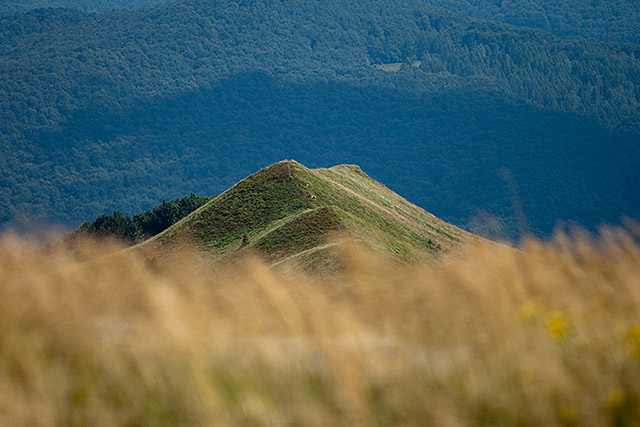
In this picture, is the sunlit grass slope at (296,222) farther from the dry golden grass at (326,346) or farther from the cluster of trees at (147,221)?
the cluster of trees at (147,221)

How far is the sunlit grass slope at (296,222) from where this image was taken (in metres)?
39.1

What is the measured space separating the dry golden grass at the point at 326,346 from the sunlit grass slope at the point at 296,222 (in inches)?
1011

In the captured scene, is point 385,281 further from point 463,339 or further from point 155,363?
point 155,363

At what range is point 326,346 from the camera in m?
5.81

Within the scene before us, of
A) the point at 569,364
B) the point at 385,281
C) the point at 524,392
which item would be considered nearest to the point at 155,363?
the point at 385,281

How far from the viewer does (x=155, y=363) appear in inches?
227

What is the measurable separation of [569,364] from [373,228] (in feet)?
124

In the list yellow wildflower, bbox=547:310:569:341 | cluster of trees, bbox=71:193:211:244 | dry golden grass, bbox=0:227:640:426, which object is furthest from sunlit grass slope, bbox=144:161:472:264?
cluster of trees, bbox=71:193:211:244

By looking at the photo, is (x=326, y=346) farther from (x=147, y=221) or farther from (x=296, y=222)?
(x=147, y=221)

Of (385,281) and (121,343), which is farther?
(385,281)

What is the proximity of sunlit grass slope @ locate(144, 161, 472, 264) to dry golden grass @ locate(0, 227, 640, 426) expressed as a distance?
1011 inches

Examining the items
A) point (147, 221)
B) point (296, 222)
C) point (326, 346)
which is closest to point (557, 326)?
point (326, 346)

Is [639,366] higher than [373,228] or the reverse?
higher

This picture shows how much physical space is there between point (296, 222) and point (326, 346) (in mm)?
35564
